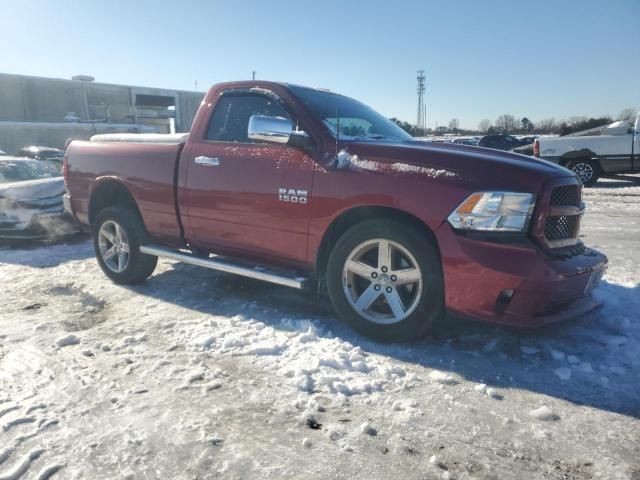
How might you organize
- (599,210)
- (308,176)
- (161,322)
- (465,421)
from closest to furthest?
(465,421) < (308,176) < (161,322) < (599,210)

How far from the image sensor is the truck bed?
4.49 m

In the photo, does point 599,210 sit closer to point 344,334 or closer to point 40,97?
point 344,334

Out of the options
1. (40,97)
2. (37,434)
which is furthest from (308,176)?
(40,97)

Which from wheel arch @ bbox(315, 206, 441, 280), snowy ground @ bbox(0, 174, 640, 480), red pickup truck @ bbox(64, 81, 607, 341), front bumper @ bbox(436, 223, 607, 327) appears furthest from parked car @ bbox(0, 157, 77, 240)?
front bumper @ bbox(436, 223, 607, 327)

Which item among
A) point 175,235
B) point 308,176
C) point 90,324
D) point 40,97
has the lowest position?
point 90,324

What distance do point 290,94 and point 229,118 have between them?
0.67 meters

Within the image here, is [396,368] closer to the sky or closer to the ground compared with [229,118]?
closer to the ground

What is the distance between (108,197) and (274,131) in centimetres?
255

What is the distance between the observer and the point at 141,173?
464 cm

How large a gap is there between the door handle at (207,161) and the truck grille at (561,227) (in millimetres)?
2615

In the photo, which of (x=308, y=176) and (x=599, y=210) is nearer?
(x=308, y=176)

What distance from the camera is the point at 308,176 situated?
3.57 meters

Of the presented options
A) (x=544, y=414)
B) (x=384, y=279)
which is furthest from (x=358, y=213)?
(x=544, y=414)

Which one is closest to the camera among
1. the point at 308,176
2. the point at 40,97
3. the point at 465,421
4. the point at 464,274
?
the point at 465,421
